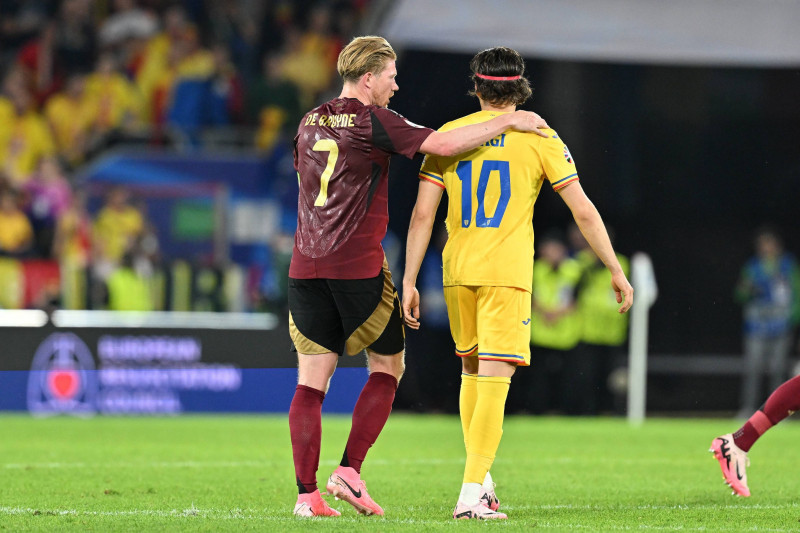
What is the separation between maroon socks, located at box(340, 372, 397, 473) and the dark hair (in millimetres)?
1220

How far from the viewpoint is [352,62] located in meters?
5.04

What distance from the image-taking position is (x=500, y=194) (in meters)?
5.08

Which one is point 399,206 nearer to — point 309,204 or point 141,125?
point 141,125

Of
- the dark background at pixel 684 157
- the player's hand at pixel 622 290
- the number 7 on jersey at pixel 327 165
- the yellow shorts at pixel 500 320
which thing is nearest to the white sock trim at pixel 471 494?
the yellow shorts at pixel 500 320

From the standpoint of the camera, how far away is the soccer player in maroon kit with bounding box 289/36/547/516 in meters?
4.97

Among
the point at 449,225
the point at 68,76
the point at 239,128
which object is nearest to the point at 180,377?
the point at 239,128

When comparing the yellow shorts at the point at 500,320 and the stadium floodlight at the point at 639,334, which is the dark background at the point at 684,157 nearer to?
the stadium floodlight at the point at 639,334

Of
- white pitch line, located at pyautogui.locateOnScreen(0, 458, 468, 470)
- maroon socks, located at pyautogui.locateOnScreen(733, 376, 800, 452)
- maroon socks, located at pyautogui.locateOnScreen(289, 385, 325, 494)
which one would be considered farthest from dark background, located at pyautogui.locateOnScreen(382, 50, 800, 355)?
maroon socks, located at pyautogui.locateOnScreen(289, 385, 325, 494)

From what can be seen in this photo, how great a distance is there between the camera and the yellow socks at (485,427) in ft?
16.4

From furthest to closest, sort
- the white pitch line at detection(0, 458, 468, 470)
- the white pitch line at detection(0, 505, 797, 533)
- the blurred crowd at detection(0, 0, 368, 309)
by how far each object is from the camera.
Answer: the blurred crowd at detection(0, 0, 368, 309), the white pitch line at detection(0, 458, 468, 470), the white pitch line at detection(0, 505, 797, 533)

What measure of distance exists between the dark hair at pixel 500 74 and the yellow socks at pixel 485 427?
44.5 inches

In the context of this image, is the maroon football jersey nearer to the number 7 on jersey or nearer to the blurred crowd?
the number 7 on jersey

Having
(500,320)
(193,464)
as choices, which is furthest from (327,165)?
(193,464)

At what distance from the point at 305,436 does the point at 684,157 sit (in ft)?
29.8
